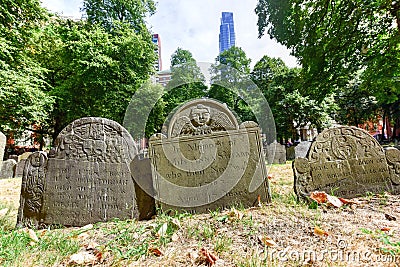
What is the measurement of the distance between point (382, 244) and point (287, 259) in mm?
854

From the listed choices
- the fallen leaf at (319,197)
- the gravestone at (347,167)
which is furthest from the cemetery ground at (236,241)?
the gravestone at (347,167)

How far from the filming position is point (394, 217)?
8.13ft

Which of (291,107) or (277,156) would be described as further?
(291,107)

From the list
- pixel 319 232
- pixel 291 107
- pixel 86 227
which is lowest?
pixel 86 227

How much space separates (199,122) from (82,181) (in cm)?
224

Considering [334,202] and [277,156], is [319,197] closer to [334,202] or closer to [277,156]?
[334,202]

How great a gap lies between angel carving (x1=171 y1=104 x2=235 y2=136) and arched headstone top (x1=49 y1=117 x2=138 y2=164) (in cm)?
122

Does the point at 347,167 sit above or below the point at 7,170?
above

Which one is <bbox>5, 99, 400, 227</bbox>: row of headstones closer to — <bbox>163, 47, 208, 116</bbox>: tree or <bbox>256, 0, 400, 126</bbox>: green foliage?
<bbox>256, 0, 400, 126</bbox>: green foliage

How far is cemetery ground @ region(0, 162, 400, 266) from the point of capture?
1.80 metres

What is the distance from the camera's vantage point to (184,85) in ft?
56.1

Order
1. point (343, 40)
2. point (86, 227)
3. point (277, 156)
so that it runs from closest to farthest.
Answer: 1. point (86, 227)
2. point (343, 40)
3. point (277, 156)

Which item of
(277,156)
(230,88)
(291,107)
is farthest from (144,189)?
(291,107)

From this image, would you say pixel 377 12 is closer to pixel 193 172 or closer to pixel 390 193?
pixel 390 193
